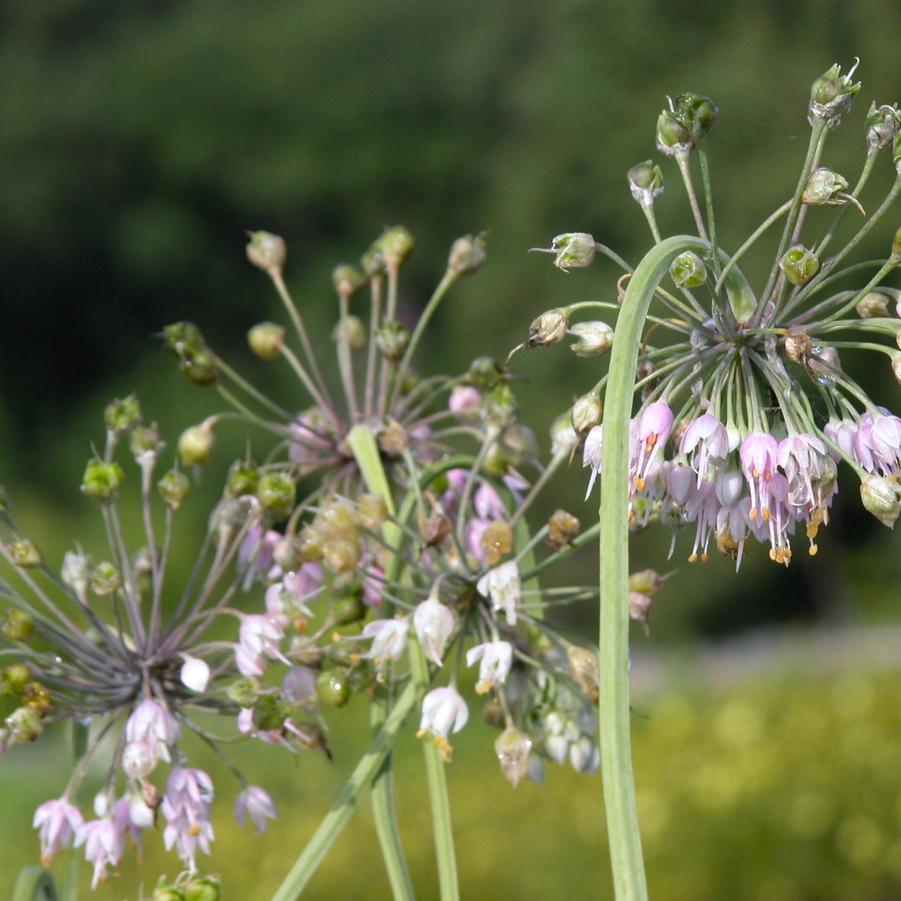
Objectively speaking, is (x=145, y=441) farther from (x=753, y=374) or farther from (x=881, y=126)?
(x=881, y=126)

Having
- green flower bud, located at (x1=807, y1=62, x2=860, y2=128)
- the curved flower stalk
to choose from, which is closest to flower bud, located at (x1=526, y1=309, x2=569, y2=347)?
the curved flower stalk

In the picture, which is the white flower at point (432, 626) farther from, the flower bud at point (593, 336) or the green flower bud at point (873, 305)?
the green flower bud at point (873, 305)

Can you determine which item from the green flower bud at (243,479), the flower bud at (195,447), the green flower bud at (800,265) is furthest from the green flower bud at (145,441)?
the green flower bud at (800,265)

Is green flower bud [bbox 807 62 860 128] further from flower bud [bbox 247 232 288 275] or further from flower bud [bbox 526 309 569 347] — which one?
flower bud [bbox 247 232 288 275]

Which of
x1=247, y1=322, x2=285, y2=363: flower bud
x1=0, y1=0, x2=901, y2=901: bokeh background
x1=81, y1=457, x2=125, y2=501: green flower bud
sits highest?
x1=0, y1=0, x2=901, y2=901: bokeh background

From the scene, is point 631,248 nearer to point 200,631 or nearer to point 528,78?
point 528,78

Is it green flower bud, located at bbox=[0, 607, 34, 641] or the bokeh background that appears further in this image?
the bokeh background

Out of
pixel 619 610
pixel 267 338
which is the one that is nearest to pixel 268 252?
pixel 267 338

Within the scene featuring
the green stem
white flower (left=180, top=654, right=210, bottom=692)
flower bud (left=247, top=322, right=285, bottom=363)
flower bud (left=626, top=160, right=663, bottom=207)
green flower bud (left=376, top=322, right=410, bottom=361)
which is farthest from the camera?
flower bud (left=247, top=322, right=285, bottom=363)
